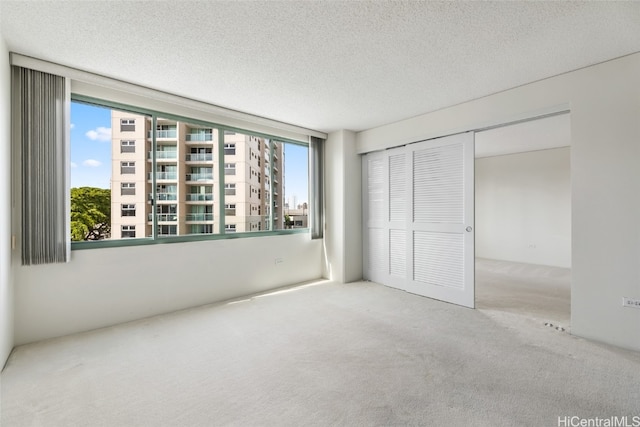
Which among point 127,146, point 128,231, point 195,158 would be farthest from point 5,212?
point 195,158

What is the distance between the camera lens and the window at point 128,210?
3.35m

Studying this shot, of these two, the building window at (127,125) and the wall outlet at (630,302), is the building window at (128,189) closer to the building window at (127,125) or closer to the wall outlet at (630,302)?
the building window at (127,125)

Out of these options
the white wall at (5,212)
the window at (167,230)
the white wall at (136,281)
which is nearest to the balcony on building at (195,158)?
the window at (167,230)

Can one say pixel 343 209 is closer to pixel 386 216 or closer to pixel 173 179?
pixel 386 216

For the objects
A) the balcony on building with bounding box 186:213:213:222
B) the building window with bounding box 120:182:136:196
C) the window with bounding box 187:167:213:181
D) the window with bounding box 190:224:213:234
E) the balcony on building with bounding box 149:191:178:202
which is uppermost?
the window with bounding box 187:167:213:181

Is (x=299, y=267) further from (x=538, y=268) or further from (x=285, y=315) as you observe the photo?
(x=538, y=268)

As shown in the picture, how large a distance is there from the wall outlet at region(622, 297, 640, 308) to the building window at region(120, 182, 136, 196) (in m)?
5.10

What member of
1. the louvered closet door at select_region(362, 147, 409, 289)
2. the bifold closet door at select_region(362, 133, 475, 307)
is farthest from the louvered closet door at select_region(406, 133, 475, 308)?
the louvered closet door at select_region(362, 147, 409, 289)

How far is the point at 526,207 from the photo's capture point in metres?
6.75

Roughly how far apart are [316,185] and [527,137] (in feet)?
13.4

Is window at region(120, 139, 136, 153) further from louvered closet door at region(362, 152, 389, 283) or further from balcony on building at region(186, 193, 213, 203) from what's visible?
louvered closet door at region(362, 152, 389, 283)

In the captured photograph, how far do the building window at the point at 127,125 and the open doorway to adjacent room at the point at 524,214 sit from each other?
4.86 m

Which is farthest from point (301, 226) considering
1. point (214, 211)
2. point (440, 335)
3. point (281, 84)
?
point (440, 335)

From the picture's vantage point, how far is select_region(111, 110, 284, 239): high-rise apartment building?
3.40 metres
